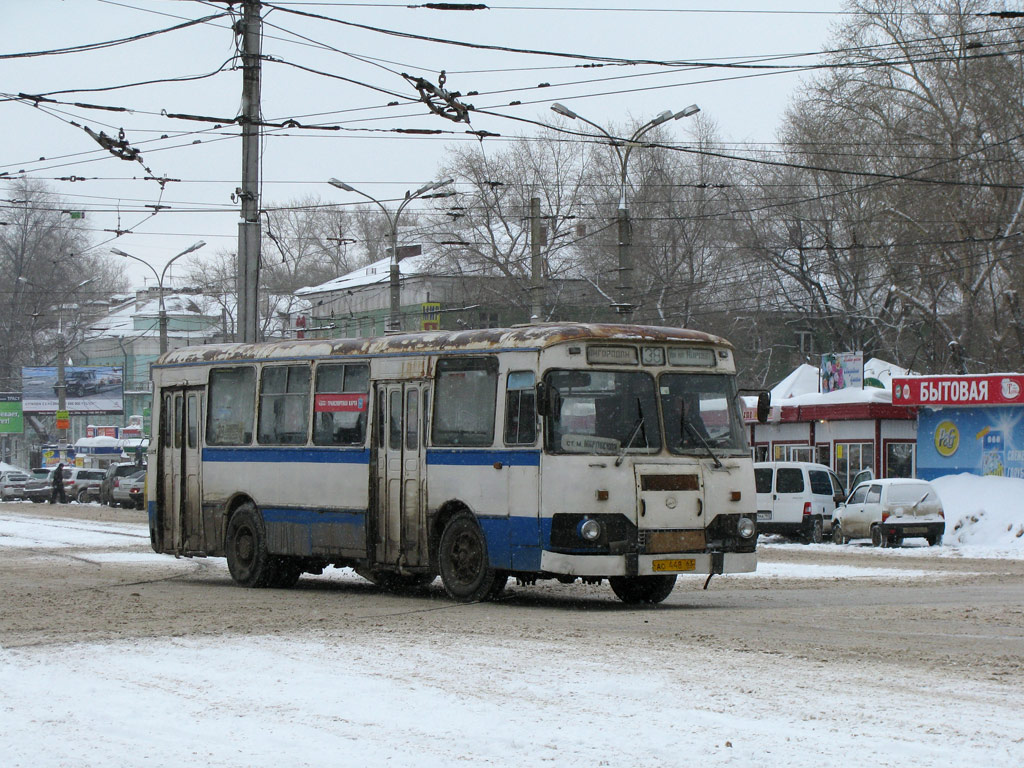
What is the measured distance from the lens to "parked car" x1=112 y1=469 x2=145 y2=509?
54.4 metres

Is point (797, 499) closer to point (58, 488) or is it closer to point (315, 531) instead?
point (315, 531)

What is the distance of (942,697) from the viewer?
352 inches

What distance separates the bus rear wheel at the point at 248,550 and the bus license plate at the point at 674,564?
230 inches

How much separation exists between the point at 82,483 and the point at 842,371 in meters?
34.3

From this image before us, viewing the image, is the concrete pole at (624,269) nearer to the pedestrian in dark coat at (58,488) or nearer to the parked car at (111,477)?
the parked car at (111,477)

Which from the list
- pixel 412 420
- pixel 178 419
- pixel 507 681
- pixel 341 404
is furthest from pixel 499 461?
pixel 178 419

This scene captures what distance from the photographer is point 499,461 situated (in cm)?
1595

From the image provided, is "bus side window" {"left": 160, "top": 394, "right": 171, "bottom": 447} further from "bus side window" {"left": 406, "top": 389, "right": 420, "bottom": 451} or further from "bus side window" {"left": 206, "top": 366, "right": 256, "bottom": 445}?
"bus side window" {"left": 406, "top": 389, "right": 420, "bottom": 451}

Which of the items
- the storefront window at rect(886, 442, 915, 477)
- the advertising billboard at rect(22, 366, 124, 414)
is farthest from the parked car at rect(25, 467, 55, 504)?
the storefront window at rect(886, 442, 915, 477)

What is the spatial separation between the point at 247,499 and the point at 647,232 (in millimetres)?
48025

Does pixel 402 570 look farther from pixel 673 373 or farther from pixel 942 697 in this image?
pixel 942 697

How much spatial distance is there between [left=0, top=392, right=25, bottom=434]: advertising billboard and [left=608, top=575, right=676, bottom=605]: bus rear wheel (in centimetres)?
7784

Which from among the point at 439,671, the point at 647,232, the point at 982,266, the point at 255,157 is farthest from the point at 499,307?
the point at 439,671

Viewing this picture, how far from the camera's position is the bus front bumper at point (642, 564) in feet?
49.5
